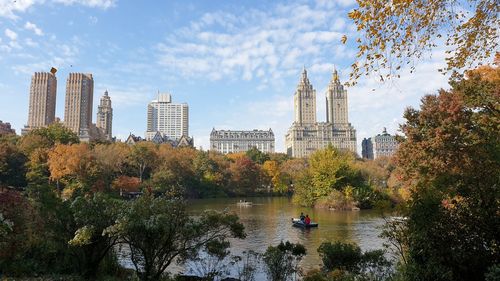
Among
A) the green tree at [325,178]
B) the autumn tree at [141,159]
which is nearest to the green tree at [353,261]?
the green tree at [325,178]

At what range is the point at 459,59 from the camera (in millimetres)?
6738

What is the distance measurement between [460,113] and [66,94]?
356 ft

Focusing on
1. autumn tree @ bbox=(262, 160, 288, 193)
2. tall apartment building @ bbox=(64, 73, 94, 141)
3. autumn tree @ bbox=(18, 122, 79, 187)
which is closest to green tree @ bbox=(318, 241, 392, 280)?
autumn tree @ bbox=(18, 122, 79, 187)

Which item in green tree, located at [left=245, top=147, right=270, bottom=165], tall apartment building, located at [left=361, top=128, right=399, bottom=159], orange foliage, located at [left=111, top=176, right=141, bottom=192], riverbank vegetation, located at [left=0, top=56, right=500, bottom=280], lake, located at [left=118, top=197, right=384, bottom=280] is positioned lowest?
lake, located at [left=118, top=197, right=384, bottom=280]

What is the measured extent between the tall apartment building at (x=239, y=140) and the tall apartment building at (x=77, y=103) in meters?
49.8

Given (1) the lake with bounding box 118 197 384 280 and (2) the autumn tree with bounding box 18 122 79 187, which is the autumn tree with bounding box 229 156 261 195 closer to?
(2) the autumn tree with bounding box 18 122 79 187

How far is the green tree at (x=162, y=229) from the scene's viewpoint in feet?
26.0

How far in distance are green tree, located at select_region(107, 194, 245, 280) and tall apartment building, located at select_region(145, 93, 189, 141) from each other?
→ 163494 millimetres

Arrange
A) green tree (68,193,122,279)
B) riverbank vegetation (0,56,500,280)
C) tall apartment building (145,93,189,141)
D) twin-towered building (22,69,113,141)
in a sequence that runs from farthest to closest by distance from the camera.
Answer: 1. tall apartment building (145,93,189,141)
2. twin-towered building (22,69,113,141)
3. green tree (68,193,122,279)
4. riverbank vegetation (0,56,500,280)

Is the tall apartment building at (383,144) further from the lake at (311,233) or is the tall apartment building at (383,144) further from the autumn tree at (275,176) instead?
the lake at (311,233)

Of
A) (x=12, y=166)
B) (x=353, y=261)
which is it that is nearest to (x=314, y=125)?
(x=12, y=166)

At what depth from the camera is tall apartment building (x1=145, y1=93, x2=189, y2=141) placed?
172000 millimetres

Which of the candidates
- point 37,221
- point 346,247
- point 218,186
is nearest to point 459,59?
point 346,247

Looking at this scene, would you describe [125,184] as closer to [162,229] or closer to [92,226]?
[92,226]
